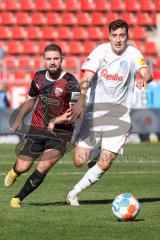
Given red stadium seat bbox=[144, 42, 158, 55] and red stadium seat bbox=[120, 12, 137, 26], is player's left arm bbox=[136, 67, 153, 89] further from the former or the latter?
red stadium seat bbox=[120, 12, 137, 26]

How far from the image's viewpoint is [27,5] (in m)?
28.8

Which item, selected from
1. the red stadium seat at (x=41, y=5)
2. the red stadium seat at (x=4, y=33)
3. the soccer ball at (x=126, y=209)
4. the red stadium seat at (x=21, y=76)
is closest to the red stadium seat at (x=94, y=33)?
the red stadium seat at (x=41, y=5)

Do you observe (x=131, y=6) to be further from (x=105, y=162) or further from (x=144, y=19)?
(x=105, y=162)

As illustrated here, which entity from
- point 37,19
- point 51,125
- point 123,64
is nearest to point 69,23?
point 37,19

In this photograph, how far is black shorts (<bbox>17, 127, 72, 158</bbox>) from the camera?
9.49m

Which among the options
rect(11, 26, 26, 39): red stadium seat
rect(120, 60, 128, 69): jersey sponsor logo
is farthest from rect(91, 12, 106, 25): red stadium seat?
rect(120, 60, 128, 69): jersey sponsor logo

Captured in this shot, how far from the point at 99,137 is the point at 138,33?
19457 mm

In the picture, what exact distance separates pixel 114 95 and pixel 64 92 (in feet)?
2.03

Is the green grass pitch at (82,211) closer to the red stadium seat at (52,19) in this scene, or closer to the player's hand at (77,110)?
the player's hand at (77,110)

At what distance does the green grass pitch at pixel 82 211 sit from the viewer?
290 inches

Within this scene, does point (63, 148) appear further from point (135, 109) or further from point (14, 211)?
point (135, 109)

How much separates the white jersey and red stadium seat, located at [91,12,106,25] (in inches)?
763

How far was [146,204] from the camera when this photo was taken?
32.1 feet

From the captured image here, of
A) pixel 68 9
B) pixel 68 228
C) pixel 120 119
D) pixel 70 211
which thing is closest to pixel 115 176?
pixel 120 119
